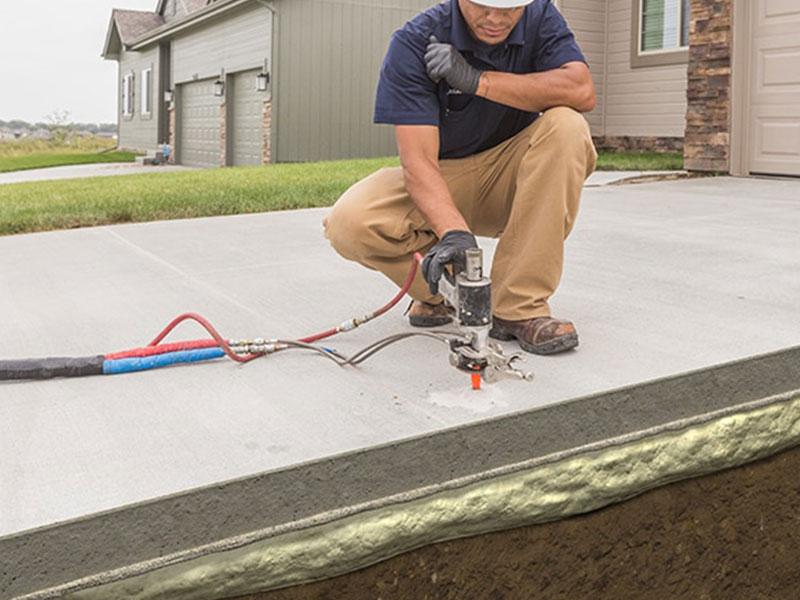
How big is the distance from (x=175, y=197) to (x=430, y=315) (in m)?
4.96

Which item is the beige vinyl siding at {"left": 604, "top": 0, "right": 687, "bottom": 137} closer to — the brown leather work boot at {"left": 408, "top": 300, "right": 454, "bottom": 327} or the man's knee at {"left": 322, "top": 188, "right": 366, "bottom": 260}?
the brown leather work boot at {"left": 408, "top": 300, "right": 454, "bottom": 327}

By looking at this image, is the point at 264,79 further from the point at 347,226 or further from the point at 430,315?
the point at 347,226

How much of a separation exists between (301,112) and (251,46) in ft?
5.84

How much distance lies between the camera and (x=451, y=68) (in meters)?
2.19

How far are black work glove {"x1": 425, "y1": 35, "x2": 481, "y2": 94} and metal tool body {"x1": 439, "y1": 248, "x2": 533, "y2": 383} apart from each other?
492 mm

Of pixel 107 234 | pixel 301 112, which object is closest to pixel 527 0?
pixel 107 234

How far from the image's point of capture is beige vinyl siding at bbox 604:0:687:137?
11.2 m

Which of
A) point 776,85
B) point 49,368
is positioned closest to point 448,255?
point 49,368

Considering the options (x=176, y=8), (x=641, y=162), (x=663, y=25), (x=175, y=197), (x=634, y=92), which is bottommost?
(x=175, y=197)

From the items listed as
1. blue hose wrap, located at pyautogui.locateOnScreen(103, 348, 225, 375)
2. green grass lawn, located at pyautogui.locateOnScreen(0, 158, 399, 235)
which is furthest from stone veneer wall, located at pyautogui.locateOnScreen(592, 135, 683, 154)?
blue hose wrap, located at pyautogui.locateOnScreen(103, 348, 225, 375)

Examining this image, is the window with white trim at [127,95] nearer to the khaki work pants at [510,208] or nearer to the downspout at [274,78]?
the downspout at [274,78]

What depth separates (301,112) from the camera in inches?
539

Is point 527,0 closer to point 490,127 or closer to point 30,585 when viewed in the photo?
point 490,127

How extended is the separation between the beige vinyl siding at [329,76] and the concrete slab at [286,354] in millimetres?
8933
